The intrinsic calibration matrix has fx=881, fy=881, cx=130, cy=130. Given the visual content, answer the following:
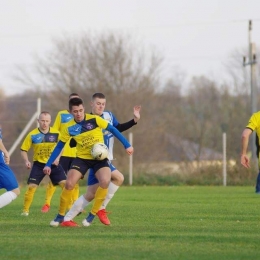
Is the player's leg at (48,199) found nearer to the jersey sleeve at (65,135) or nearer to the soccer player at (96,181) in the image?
the soccer player at (96,181)

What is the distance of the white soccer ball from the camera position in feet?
38.9

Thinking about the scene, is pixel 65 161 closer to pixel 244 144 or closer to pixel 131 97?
pixel 244 144

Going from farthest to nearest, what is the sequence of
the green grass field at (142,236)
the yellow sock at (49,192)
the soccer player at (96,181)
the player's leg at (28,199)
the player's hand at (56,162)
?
the yellow sock at (49,192), the player's hand at (56,162), the player's leg at (28,199), the soccer player at (96,181), the green grass field at (142,236)

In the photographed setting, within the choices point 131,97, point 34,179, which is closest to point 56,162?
point 34,179

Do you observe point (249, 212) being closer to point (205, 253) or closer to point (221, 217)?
point (221, 217)

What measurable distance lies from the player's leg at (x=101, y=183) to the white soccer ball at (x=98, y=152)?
0.68ft

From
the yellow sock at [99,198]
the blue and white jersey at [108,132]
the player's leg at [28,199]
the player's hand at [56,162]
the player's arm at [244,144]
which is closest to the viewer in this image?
the player's arm at [244,144]

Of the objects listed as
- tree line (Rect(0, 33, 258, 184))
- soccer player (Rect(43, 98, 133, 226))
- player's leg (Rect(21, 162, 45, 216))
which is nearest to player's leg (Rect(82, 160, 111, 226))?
soccer player (Rect(43, 98, 133, 226))

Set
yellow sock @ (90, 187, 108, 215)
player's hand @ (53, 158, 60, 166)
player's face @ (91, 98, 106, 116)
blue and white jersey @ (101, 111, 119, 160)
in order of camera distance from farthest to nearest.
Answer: player's hand @ (53, 158, 60, 166) → blue and white jersey @ (101, 111, 119, 160) → player's face @ (91, 98, 106, 116) → yellow sock @ (90, 187, 108, 215)

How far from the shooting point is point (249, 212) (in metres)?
15.2

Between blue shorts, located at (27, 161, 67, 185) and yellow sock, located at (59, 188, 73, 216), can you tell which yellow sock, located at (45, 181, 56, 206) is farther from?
yellow sock, located at (59, 188, 73, 216)

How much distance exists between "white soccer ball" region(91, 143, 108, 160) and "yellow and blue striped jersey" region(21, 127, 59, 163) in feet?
12.5

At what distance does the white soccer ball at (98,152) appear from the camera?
38.9 ft

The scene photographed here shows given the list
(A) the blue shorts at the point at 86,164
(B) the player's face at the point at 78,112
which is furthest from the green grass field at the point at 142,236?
(B) the player's face at the point at 78,112
